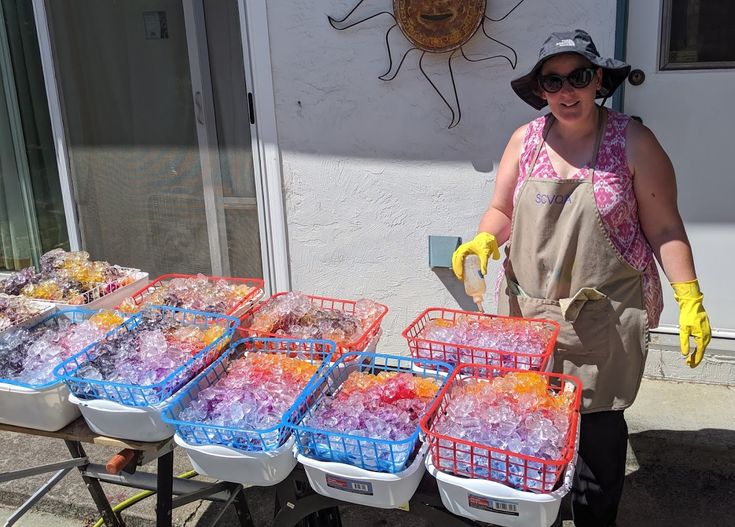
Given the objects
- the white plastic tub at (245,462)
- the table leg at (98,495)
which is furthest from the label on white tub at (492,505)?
the table leg at (98,495)

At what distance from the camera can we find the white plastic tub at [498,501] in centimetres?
155

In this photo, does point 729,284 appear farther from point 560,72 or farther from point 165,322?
point 165,322

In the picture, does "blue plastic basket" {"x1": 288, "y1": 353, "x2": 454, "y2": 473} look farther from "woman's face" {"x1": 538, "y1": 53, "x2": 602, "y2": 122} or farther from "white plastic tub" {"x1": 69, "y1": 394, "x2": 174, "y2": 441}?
"woman's face" {"x1": 538, "y1": 53, "x2": 602, "y2": 122}

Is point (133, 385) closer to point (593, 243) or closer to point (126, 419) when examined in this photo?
point (126, 419)

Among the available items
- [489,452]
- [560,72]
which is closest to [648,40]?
[560,72]

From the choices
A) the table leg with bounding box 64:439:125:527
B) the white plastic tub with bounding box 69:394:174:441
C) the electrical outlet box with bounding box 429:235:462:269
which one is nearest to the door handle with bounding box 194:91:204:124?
the electrical outlet box with bounding box 429:235:462:269

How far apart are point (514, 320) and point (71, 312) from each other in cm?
161

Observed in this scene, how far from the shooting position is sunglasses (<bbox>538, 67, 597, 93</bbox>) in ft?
7.02

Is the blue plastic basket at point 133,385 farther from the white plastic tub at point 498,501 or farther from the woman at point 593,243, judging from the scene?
the woman at point 593,243

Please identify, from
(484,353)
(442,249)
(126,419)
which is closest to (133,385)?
(126,419)

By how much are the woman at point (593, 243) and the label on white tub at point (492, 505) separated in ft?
2.90

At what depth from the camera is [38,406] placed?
204 cm

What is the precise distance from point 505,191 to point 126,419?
1.50 metres

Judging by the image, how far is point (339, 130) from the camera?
153 inches
